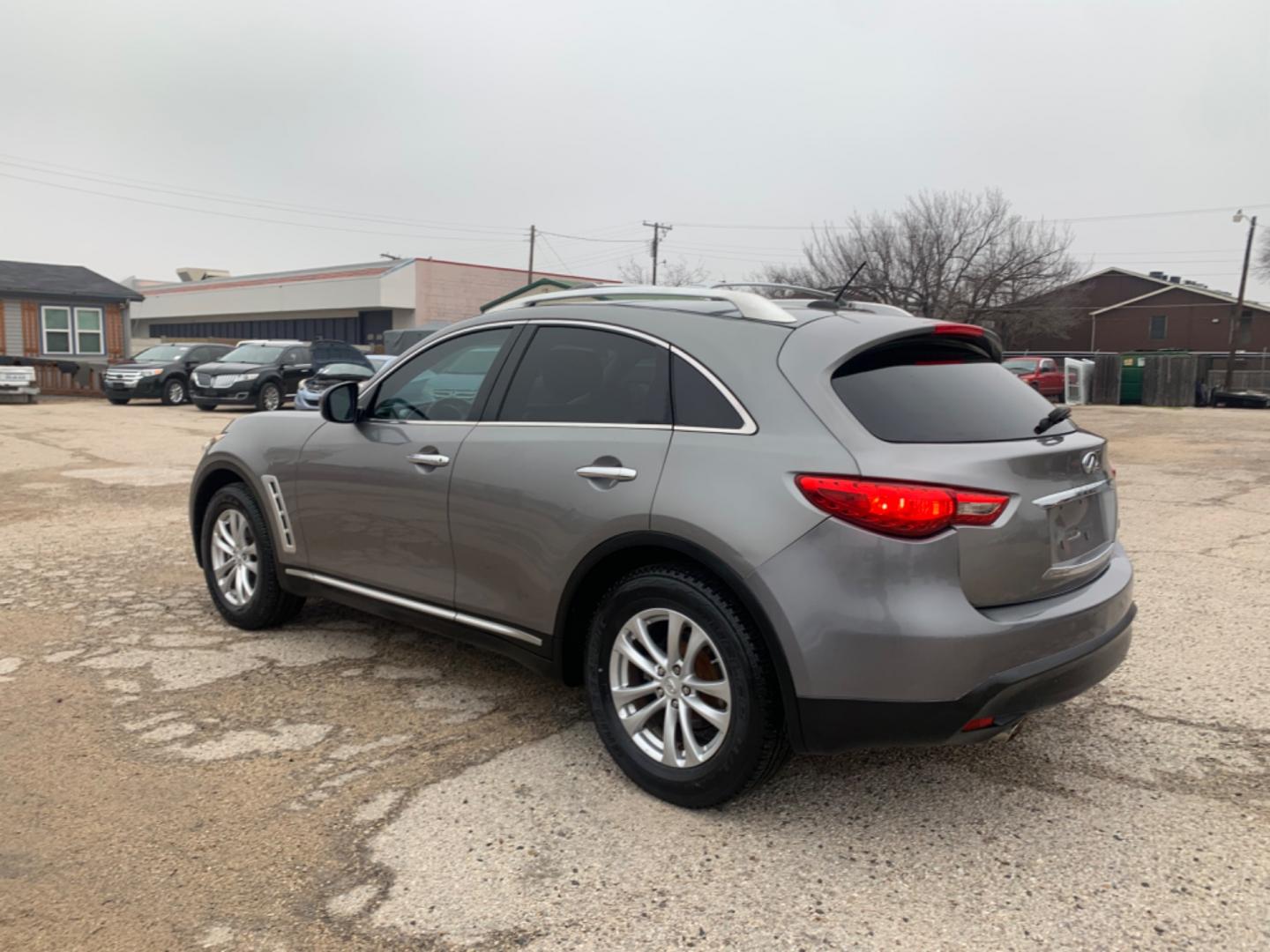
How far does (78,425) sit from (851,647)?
18.1 m

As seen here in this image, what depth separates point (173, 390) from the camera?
24453 mm

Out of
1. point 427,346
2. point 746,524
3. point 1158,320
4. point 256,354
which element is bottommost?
point 746,524

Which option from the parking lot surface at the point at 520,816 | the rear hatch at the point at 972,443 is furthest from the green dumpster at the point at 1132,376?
the rear hatch at the point at 972,443

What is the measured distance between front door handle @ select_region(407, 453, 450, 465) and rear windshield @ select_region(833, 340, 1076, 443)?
5.28 feet

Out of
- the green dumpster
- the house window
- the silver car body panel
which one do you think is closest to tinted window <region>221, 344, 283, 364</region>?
the house window

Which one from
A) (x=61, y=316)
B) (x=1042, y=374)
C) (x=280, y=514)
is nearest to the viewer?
(x=280, y=514)

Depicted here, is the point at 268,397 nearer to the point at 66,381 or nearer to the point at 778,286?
the point at 66,381

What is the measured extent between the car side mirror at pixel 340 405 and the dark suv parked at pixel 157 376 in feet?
73.5

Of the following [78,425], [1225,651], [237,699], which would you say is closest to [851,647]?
[237,699]

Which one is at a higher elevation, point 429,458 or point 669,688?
point 429,458

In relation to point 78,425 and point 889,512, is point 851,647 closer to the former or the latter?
point 889,512

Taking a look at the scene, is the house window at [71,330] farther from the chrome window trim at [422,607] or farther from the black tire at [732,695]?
the black tire at [732,695]

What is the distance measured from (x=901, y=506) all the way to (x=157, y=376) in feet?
81.7

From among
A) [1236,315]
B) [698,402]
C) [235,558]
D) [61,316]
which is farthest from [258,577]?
[1236,315]
